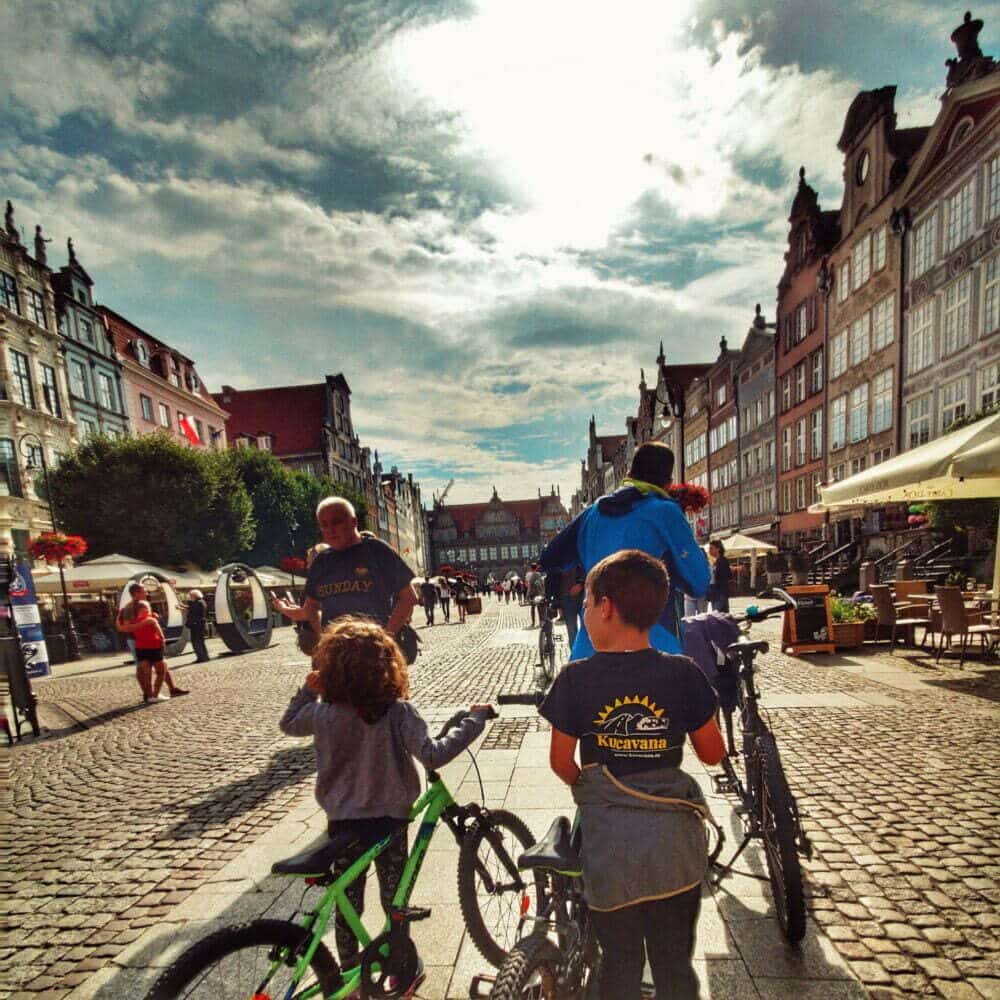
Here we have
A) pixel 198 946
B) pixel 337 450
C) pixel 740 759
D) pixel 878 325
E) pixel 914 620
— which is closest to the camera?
pixel 198 946

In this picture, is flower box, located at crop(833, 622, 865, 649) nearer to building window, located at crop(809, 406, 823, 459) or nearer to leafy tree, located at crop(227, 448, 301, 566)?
building window, located at crop(809, 406, 823, 459)

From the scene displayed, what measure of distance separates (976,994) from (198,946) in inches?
101

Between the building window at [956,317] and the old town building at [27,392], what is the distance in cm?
3243

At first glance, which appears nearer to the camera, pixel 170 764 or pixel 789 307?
pixel 170 764

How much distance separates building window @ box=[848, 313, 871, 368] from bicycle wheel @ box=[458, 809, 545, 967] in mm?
24705

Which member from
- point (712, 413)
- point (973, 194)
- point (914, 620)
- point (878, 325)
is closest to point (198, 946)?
point (914, 620)

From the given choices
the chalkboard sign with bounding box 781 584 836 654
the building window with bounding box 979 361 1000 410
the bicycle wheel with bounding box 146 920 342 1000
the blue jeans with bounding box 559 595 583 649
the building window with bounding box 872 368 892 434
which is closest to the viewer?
the bicycle wheel with bounding box 146 920 342 1000

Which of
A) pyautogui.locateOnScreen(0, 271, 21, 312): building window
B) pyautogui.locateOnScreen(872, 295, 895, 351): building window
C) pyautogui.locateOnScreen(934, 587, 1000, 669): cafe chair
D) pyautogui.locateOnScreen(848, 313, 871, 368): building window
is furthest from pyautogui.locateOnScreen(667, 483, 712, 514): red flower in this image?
pyautogui.locateOnScreen(0, 271, 21, 312): building window

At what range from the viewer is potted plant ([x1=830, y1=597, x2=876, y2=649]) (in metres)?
8.58

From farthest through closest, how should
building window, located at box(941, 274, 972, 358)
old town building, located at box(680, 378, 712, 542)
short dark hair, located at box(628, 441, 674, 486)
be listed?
old town building, located at box(680, 378, 712, 542)
building window, located at box(941, 274, 972, 358)
short dark hair, located at box(628, 441, 674, 486)

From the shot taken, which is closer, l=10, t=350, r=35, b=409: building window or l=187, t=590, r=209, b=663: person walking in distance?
l=187, t=590, r=209, b=663: person walking in distance

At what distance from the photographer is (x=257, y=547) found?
33.9 m

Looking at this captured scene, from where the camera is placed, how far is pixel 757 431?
32.5 m

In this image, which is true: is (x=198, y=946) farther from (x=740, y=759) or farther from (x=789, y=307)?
(x=789, y=307)
